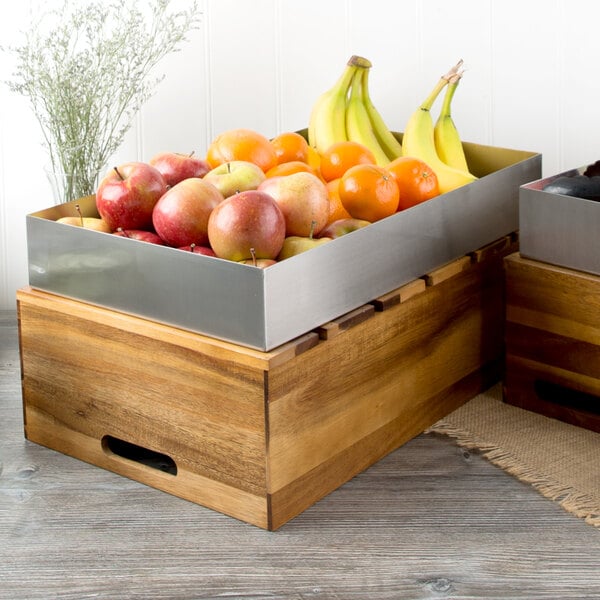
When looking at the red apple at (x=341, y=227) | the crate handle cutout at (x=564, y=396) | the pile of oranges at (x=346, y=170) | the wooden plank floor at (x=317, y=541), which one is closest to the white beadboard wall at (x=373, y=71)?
the pile of oranges at (x=346, y=170)

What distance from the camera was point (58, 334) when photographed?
1.36m

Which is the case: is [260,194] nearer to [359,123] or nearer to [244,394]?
[244,394]

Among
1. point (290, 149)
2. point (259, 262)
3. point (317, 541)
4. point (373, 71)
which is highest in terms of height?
point (373, 71)

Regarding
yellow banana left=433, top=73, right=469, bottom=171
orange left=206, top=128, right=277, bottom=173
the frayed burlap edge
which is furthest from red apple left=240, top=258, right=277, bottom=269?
yellow banana left=433, top=73, right=469, bottom=171

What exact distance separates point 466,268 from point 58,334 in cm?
55

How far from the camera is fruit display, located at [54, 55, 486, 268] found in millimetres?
1240

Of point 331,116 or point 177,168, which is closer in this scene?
point 177,168

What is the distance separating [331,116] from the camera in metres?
1.67

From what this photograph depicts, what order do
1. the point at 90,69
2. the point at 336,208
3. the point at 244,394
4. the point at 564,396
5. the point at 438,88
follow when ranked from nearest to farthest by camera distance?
the point at 244,394
the point at 336,208
the point at 564,396
the point at 438,88
the point at 90,69

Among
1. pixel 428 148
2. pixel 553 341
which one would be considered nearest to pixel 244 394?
pixel 553 341

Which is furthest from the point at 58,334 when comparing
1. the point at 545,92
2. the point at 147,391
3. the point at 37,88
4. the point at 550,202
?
the point at 545,92

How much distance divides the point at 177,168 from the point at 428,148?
0.42 m

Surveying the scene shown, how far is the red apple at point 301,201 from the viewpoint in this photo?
1301 millimetres

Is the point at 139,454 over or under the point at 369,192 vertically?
under
